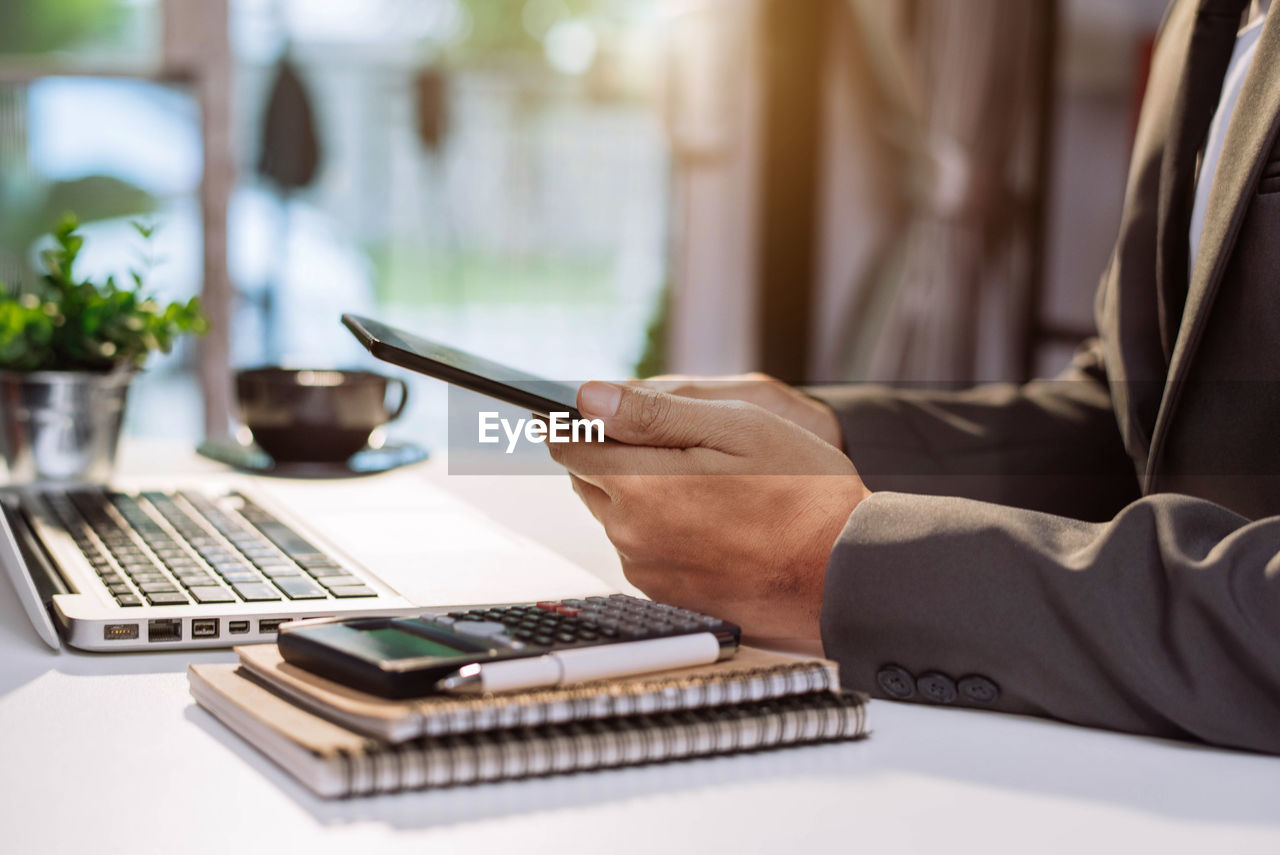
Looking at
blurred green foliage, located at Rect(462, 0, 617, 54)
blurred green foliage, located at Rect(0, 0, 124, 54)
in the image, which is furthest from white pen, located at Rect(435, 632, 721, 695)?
blurred green foliage, located at Rect(462, 0, 617, 54)

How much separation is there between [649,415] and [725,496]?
0.07 m

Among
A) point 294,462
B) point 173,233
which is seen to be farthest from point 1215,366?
point 173,233

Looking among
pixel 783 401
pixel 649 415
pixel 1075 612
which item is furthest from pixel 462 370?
pixel 783 401

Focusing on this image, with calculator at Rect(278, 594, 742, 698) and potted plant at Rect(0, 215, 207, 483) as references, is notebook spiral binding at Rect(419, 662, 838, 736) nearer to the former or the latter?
calculator at Rect(278, 594, 742, 698)

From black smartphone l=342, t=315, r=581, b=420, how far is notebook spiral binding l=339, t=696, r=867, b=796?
0.21 metres

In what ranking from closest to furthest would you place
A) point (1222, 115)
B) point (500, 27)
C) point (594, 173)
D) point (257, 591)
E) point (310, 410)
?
1. point (257, 591)
2. point (1222, 115)
3. point (310, 410)
4. point (594, 173)
5. point (500, 27)

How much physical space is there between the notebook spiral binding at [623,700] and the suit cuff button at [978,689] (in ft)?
0.33

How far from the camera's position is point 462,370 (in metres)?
0.62

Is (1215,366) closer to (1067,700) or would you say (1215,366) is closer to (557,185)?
(1067,700)

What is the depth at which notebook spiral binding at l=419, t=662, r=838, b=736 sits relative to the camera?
1.49 ft

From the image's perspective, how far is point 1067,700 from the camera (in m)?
0.58

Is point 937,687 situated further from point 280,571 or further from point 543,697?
→ point 280,571

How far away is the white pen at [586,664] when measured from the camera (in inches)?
18.7

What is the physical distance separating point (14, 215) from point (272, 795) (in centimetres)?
248
